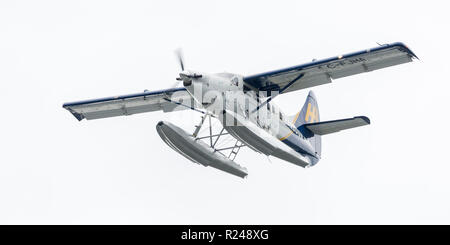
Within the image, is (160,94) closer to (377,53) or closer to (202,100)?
(202,100)

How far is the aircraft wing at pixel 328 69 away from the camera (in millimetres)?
22625

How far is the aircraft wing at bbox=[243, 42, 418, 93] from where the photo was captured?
74.2 feet

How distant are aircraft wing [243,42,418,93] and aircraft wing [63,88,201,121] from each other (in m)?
2.82

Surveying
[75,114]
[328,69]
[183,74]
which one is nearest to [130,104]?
[75,114]

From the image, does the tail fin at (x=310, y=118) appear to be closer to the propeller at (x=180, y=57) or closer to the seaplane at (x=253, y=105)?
the seaplane at (x=253, y=105)

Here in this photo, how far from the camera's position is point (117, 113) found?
87.9ft

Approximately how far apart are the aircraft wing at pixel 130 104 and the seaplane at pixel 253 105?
0.11 ft

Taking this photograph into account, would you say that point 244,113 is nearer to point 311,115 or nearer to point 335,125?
point 335,125

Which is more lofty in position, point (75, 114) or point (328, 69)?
point (75, 114)

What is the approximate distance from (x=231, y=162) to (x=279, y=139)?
5.65 feet

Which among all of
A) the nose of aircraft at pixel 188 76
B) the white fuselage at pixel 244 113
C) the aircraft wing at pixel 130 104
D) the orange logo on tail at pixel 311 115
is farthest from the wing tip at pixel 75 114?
the orange logo on tail at pixel 311 115

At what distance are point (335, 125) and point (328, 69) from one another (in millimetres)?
2204

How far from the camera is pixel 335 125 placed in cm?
2498

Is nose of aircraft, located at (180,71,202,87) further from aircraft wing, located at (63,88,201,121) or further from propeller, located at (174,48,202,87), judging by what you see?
aircraft wing, located at (63,88,201,121)
